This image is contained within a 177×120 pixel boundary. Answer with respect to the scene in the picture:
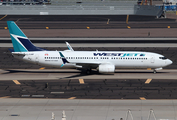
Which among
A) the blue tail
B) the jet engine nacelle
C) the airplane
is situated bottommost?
the jet engine nacelle

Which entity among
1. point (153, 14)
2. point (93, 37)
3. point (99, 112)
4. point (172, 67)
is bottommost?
point (99, 112)

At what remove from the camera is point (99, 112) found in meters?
32.8

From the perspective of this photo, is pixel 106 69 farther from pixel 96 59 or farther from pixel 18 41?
pixel 18 41

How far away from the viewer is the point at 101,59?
51.7 metres

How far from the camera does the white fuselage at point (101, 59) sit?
51406 millimetres

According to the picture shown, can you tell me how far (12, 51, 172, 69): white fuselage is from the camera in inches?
2024

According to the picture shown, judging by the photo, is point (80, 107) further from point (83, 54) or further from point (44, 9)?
point (44, 9)

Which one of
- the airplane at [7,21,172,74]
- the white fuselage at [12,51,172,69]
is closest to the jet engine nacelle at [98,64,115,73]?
the airplane at [7,21,172,74]

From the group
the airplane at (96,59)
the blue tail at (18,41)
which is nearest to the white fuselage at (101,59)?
the airplane at (96,59)

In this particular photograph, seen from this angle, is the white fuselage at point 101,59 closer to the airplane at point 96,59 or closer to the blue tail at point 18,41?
the airplane at point 96,59

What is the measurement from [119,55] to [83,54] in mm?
5946

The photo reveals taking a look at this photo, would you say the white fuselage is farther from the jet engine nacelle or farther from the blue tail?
the blue tail

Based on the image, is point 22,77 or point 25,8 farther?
point 25,8

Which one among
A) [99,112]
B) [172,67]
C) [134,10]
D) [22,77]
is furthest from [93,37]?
[99,112]
